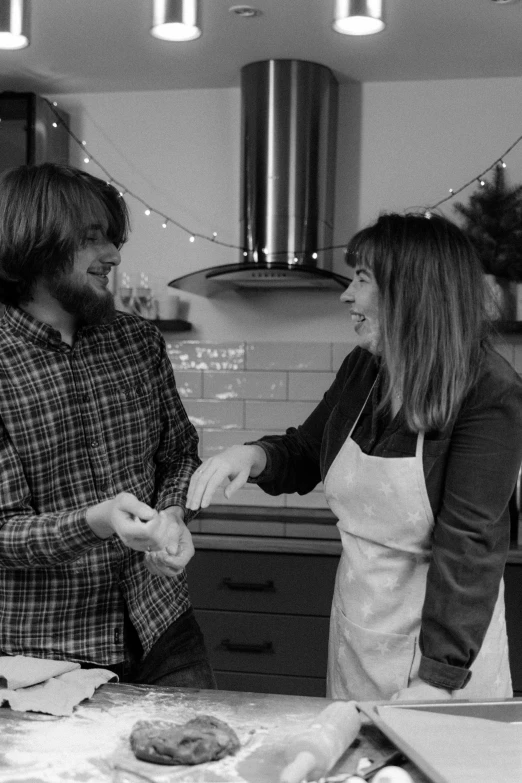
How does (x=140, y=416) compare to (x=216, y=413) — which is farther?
(x=216, y=413)

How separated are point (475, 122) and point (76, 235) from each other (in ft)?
7.42

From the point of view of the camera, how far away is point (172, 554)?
5.29ft

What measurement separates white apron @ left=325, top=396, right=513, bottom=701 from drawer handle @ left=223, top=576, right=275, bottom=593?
118cm

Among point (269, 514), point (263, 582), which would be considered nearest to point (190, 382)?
point (269, 514)

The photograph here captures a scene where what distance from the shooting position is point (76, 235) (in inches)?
68.1

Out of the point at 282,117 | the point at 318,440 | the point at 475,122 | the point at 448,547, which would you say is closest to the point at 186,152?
the point at 282,117

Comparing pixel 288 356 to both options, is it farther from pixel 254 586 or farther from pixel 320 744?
pixel 320 744

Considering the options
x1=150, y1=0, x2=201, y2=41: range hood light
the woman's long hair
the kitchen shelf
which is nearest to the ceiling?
the kitchen shelf

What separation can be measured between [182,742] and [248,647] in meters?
1.76

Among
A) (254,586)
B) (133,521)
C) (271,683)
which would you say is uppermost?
(133,521)

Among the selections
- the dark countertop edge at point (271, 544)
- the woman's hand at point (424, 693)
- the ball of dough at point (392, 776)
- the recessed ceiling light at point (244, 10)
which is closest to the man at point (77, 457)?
the woman's hand at point (424, 693)

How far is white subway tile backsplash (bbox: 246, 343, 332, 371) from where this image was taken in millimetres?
3621

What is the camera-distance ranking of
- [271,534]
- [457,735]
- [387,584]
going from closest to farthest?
[457,735], [387,584], [271,534]

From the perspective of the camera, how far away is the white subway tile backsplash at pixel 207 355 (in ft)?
12.1
